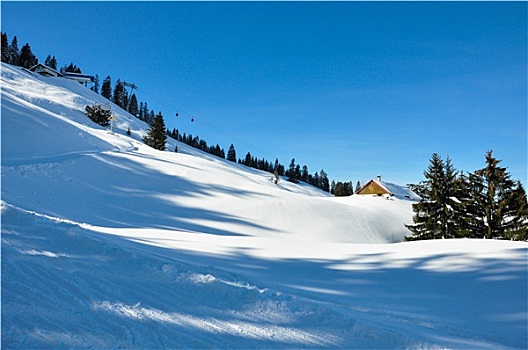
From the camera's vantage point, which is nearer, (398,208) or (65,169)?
(65,169)

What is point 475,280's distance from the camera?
601cm

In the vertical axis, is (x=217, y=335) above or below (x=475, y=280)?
below

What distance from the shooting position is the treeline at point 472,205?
898 inches

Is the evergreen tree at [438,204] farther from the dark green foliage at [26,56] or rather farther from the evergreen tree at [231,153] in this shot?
the dark green foliage at [26,56]

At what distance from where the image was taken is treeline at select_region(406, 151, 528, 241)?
74.8 ft

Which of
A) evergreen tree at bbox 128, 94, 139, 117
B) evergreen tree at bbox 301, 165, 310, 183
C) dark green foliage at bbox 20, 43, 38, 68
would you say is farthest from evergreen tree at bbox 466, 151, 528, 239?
dark green foliage at bbox 20, 43, 38, 68

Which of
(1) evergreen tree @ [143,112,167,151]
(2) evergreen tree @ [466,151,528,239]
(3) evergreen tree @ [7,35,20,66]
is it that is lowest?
(2) evergreen tree @ [466,151,528,239]

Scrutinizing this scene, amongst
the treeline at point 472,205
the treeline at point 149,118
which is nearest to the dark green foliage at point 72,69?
the treeline at point 149,118

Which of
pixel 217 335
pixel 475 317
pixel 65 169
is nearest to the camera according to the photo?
pixel 217 335

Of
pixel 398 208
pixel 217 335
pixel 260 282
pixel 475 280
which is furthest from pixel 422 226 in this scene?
pixel 217 335

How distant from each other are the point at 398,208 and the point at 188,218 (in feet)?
81.3

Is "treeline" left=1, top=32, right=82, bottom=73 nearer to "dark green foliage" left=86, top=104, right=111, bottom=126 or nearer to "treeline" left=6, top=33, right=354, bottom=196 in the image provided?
"treeline" left=6, top=33, right=354, bottom=196

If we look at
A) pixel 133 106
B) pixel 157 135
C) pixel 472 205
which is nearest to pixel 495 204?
pixel 472 205

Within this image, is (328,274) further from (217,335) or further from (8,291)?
(8,291)
